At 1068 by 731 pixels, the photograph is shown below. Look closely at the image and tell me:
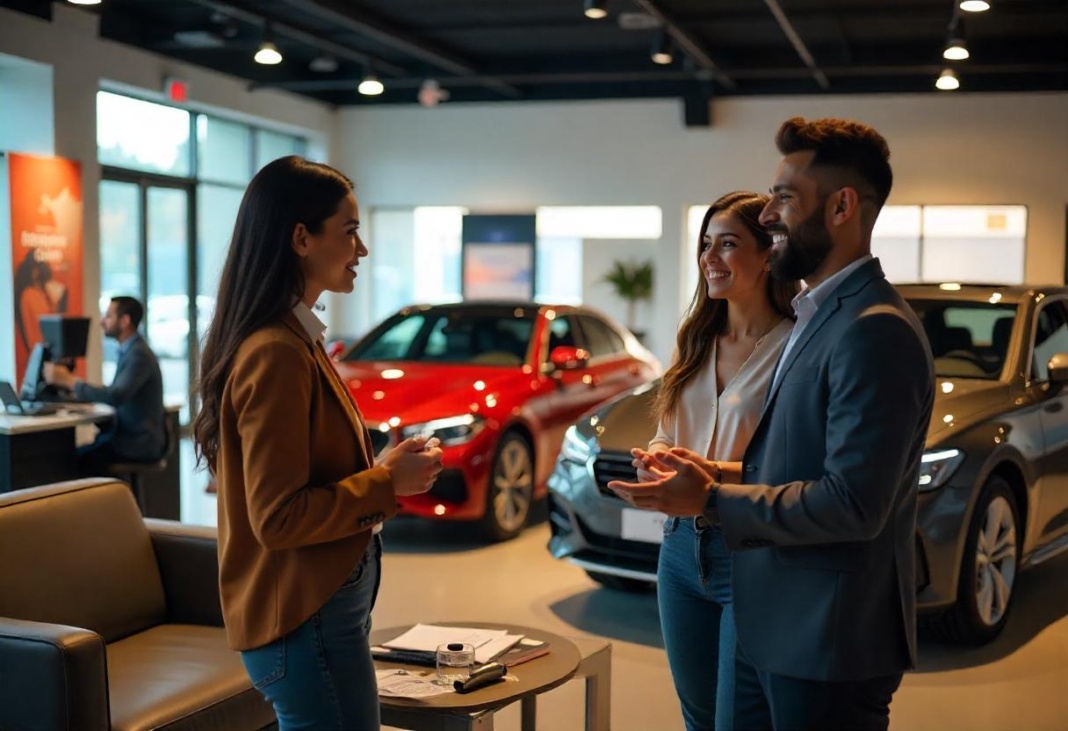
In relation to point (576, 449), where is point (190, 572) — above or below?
below

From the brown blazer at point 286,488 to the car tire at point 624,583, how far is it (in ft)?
11.6

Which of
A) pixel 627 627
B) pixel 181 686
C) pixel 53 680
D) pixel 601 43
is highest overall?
pixel 601 43

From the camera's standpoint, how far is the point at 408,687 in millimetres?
2777

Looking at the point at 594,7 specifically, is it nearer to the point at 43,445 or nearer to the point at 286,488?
the point at 43,445

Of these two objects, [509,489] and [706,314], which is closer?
[706,314]

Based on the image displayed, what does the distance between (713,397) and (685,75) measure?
10.7 m

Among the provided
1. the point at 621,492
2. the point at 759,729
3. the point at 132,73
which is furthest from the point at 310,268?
the point at 132,73

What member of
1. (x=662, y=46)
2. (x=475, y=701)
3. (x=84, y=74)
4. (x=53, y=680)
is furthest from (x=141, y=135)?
(x=475, y=701)

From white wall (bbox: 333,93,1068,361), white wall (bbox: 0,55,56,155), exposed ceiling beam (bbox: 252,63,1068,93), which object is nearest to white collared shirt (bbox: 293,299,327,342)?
white wall (bbox: 0,55,56,155)

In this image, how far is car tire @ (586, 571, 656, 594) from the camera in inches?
211

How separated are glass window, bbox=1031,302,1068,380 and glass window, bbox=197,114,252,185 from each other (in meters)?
8.75

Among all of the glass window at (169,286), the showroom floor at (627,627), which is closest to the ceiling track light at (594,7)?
the showroom floor at (627,627)

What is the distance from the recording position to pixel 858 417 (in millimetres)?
1640

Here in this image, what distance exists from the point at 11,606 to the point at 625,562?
241 cm
